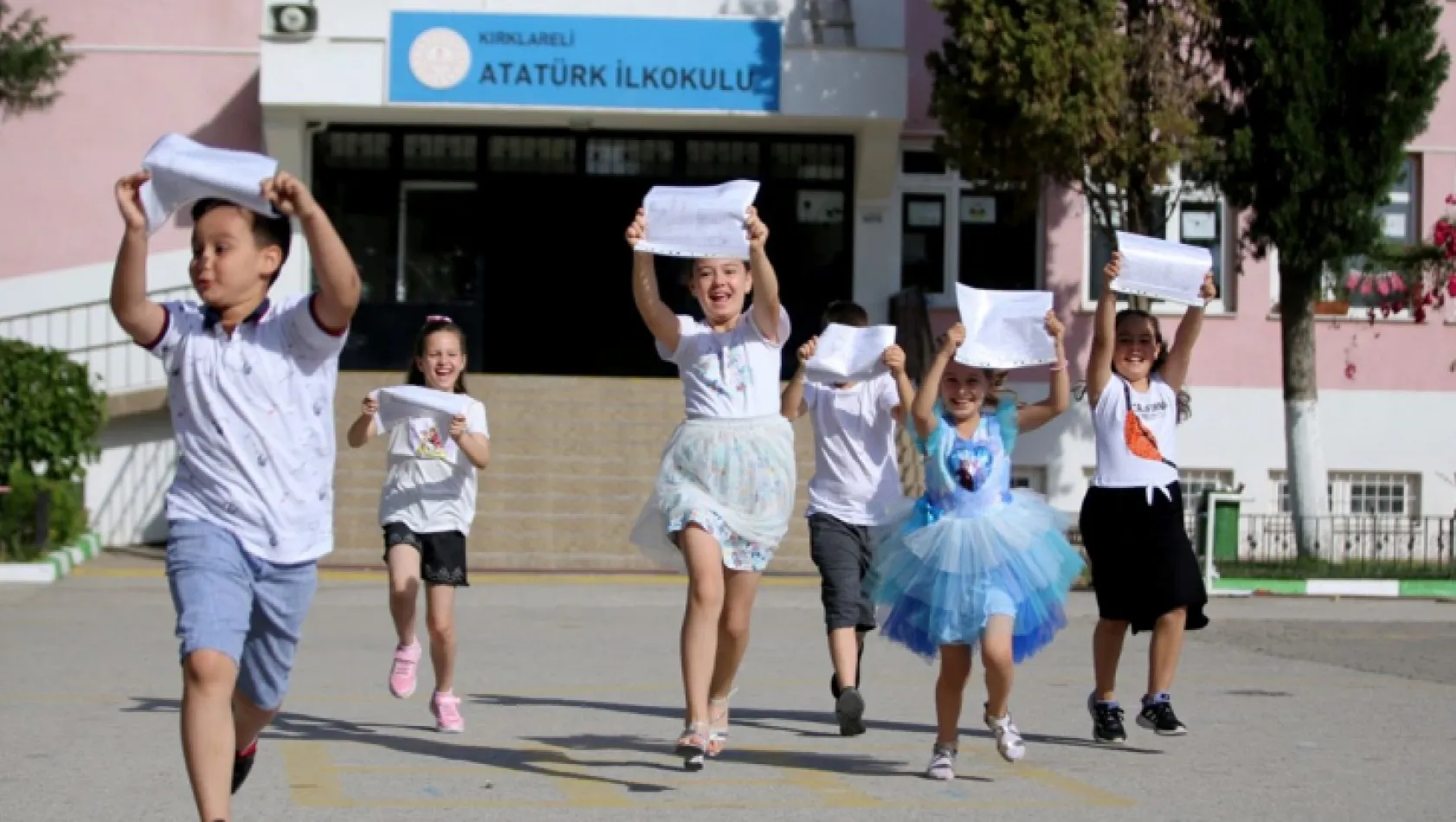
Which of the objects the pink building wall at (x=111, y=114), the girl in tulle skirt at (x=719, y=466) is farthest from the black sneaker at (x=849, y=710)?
the pink building wall at (x=111, y=114)

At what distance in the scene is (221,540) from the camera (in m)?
6.01

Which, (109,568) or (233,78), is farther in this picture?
(233,78)

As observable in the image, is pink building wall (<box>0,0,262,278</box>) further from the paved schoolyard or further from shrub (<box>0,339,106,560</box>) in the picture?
the paved schoolyard

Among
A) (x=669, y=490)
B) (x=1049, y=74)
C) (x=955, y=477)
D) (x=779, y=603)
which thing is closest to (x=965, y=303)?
(x=955, y=477)

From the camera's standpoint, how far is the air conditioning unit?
23.6m

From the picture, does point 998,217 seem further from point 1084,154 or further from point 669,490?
point 669,490

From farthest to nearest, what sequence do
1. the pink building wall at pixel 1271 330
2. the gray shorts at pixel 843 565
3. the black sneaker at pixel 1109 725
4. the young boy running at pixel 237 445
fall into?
the pink building wall at pixel 1271 330 → the gray shorts at pixel 843 565 → the black sneaker at pixel 1109 725 → the young boy running at pixel 237 445

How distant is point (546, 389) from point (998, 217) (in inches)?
240

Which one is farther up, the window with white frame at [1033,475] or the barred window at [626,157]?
the barred window at [626,157]

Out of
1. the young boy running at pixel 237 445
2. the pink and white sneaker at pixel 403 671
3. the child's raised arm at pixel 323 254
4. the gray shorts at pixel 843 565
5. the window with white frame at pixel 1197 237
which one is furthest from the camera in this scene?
the window with white frame at pixel 1197 237

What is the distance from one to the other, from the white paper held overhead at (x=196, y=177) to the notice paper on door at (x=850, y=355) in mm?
3657

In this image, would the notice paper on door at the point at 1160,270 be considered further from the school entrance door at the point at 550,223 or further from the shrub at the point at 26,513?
the school entrance door at the point at 550,223

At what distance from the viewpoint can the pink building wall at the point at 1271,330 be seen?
2495 cm

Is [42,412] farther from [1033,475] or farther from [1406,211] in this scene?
[1406,211]
